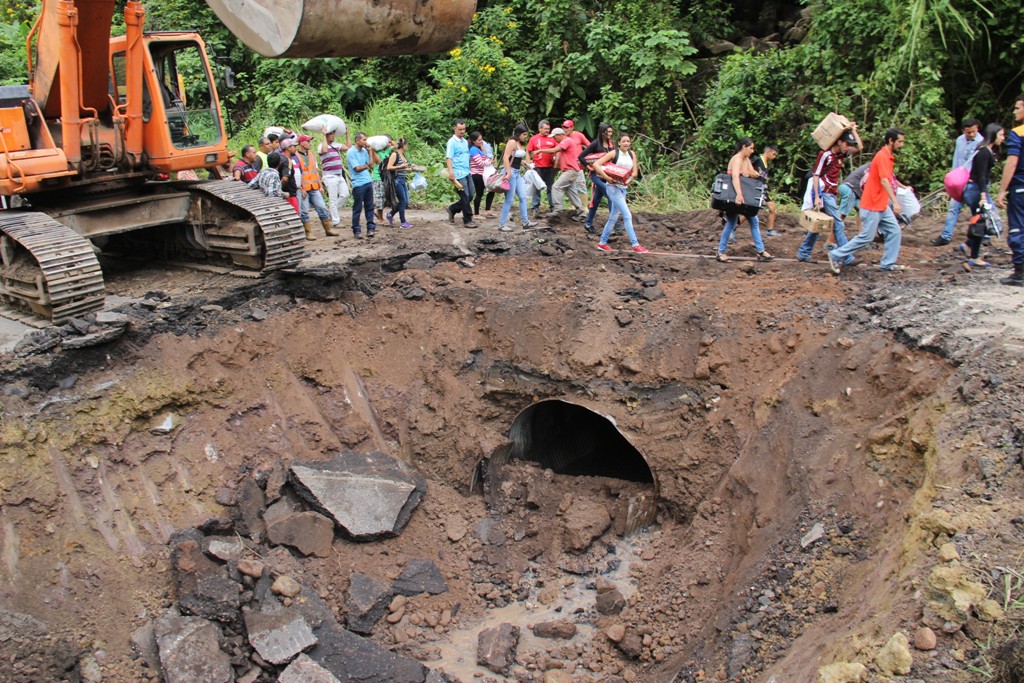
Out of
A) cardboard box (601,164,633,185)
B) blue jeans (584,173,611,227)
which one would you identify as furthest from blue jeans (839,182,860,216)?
blue jeans (584,173,611,227)

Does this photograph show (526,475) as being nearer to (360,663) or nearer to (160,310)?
(360,663)

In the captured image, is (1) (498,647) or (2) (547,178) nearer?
(1) (498,647)

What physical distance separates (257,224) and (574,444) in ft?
14.7

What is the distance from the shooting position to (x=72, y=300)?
318 inches

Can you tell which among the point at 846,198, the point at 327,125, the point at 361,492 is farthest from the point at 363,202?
the point at 846,198

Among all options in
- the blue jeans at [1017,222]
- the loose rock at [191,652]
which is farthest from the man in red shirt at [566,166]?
the loose rock at [191,652]

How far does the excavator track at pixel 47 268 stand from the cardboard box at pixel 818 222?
296 inches

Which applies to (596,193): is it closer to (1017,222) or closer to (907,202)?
(907,202)

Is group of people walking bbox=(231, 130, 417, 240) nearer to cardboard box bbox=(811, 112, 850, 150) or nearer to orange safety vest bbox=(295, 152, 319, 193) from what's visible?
orange safety vest bbox=(295, 152, 319, 193)

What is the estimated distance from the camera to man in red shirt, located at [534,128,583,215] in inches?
473

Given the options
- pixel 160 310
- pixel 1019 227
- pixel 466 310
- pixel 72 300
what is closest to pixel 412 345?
pixel 466 310

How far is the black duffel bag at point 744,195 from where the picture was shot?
964cm

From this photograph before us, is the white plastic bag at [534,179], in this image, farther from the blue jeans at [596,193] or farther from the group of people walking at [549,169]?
the blue jeans at [596,193]

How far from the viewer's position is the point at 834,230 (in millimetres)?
9688
